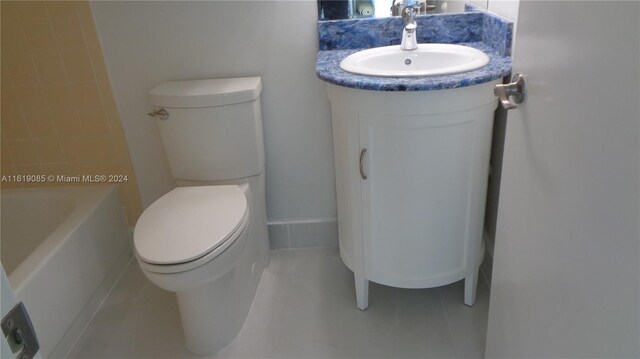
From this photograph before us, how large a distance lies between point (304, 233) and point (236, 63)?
800mm

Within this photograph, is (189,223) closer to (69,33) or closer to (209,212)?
(209,212)

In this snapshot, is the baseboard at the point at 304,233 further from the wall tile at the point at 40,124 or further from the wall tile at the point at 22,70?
the wall tile at the point at 22,70

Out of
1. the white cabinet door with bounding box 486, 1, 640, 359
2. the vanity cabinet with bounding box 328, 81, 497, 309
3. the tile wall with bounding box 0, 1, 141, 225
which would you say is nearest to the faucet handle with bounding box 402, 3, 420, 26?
the vanity cabinet with bounding box 328, 81, 497, 309

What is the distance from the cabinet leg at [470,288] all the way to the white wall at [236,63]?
0.68m

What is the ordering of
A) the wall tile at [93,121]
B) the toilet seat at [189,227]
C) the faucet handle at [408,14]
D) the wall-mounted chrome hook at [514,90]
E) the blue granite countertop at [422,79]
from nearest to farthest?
the wall-mounted chrome hook at [514,90], the blue granite countertop at [422,79], the toilet seat at [189,227], the faucet handle at [408,14], the wall tile at [93,121]

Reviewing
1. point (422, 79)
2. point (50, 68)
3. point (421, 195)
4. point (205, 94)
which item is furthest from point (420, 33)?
point (50, 68)

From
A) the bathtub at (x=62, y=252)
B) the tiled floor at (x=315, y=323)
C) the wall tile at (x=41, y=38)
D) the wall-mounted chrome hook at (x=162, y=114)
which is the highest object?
the wall tile at (x=41, y=38)

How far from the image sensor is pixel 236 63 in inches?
70.9

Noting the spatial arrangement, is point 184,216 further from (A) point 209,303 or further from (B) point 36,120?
(B) point 36,120

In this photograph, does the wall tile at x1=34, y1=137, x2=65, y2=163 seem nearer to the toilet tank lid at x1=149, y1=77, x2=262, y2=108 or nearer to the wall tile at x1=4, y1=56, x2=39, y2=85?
the wall tile at x1=4, y1=56, x2=39, y2=85

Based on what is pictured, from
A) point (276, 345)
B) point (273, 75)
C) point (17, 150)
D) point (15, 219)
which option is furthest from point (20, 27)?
point (276, 345)

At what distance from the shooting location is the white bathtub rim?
144 cm

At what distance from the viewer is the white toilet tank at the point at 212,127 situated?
1642 mm

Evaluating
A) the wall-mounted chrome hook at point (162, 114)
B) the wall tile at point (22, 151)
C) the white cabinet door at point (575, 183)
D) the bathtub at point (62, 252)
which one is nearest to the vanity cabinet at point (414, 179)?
the white cabinet door at point (575, 183)
